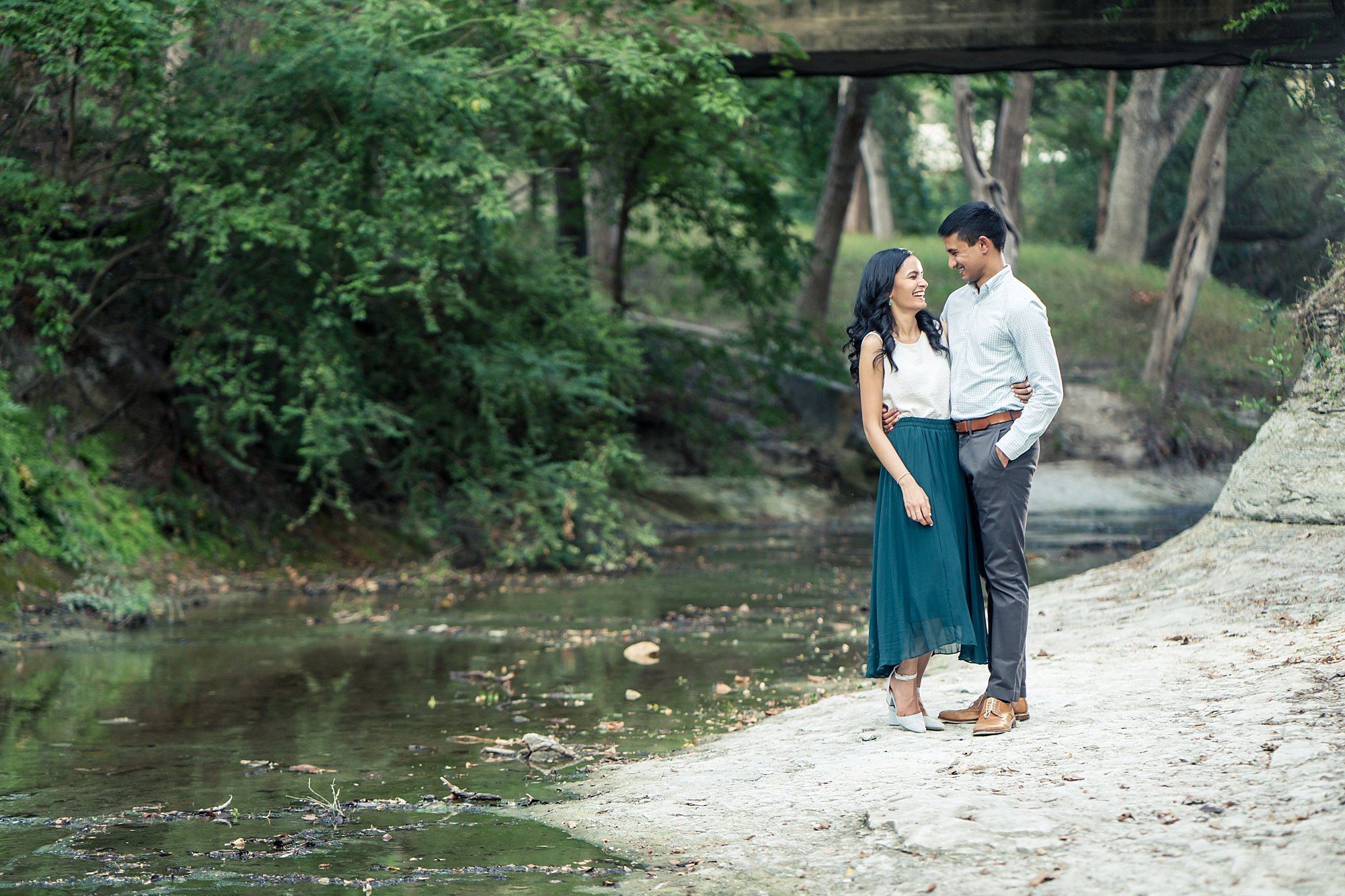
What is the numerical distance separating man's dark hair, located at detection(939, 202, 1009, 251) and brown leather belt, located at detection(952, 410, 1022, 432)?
733mm

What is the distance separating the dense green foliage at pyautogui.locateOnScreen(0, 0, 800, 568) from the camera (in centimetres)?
1205

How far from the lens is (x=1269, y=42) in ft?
37.1

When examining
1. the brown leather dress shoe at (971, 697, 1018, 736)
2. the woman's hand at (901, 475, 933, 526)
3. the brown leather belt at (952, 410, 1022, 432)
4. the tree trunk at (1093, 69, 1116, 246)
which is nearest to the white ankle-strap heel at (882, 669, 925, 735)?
the brown leather dress shoe at (971, 697, 1018, 736)

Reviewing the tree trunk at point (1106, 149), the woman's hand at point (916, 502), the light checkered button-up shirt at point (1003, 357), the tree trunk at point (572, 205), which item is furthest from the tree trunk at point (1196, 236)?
the woman's hand at point (916, 502)

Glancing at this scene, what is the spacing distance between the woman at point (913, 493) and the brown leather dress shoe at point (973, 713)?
17 centimetres

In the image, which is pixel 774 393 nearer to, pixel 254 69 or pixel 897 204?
pixel 254 69

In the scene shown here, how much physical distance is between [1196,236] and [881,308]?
2083 cm

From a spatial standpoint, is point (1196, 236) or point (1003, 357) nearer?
point (1003, 357)

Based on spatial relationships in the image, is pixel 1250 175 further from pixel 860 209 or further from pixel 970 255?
pixel 970 255

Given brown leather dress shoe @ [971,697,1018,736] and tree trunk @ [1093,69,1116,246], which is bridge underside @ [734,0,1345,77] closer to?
brown leather dress shoe @ [971,697,1018,736]

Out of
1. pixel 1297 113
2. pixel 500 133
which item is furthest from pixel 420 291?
pixel 1297 113

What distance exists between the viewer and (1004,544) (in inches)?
229

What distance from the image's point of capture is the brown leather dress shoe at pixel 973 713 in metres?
5.96

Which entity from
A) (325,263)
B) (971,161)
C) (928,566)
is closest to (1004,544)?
(928,566)
